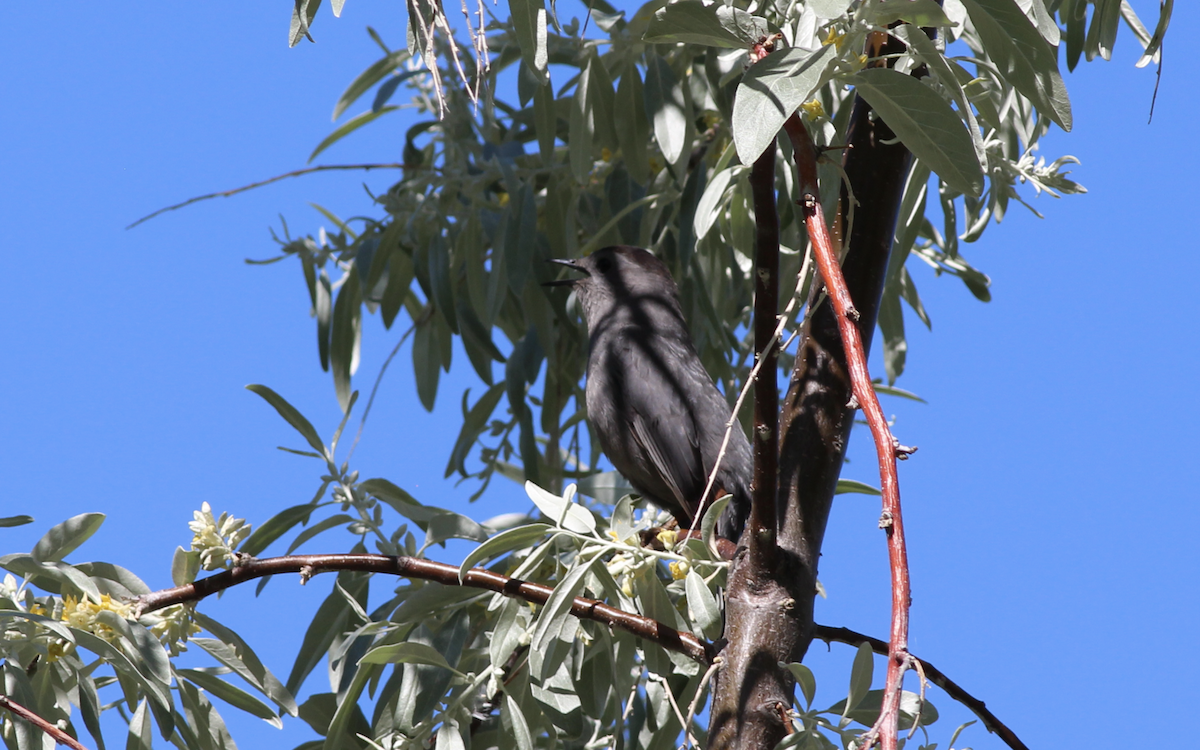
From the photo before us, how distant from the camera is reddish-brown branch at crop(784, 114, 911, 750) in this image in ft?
3.49

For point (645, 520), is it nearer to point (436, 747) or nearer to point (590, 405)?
point (436, 747)

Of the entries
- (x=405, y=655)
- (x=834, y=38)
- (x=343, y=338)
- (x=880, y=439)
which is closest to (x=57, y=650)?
(x=405, y=655)

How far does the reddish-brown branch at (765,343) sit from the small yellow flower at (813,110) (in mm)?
498

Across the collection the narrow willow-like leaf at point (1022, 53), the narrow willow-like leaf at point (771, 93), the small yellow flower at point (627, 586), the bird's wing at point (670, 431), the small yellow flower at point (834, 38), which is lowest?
the small yellow flower at point (627, 586)

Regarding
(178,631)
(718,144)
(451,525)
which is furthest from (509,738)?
(718,144)

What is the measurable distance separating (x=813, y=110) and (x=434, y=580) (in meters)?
1.10

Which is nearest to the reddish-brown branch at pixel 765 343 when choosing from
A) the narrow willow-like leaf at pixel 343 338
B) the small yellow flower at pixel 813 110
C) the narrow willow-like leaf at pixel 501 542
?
the narrow willow-like leaf at pixel 501 542

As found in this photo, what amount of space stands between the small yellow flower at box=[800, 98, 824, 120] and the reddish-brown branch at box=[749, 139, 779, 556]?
498mm

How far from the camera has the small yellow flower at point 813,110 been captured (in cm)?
192

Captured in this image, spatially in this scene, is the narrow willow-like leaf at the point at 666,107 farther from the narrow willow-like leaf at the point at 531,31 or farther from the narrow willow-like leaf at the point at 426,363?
the narrow willow-like leaf at the point at 426,363

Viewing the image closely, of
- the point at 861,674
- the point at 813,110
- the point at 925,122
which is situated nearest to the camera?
the point at 925,122

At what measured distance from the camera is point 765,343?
1428mm

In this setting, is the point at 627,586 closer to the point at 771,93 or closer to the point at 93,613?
the point at 93,613

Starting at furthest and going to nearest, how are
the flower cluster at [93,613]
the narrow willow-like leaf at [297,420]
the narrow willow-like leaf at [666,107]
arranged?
the narrow willow-like leaf at [666,107], the narrow willow-like leaf at [297,420], the flower cluster at [93,613]
